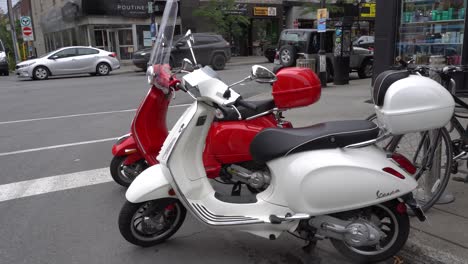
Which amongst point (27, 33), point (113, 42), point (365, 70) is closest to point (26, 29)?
point (27, 33)

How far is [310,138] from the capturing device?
2.87m

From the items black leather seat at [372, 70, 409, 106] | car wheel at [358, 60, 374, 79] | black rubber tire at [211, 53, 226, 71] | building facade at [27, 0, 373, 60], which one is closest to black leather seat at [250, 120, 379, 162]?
black leather seat at [372, 70, 409, 106]

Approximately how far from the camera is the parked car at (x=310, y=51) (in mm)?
13758

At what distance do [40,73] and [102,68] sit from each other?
273 centimetres

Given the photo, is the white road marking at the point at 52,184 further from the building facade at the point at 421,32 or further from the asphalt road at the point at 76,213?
the building facade at the point at 421,32

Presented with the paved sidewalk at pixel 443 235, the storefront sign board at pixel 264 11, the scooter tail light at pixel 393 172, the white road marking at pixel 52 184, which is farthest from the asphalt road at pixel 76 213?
the storefront sign board at pixel 264 11

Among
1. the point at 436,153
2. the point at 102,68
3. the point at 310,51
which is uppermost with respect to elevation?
the point at 310,51

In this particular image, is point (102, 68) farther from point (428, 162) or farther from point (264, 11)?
point (428, 162)

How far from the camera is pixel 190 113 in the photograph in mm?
3236

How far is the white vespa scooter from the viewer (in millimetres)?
2818

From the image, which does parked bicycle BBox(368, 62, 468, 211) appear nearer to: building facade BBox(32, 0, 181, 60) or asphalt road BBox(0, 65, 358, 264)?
asphalt road BBox(0, 65, 358, 264)

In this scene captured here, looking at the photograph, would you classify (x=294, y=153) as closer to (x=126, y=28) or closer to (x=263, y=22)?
(x=126, y=28)

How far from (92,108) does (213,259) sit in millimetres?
8181

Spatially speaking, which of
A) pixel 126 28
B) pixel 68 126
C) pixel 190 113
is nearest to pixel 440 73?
pixel 190 113
